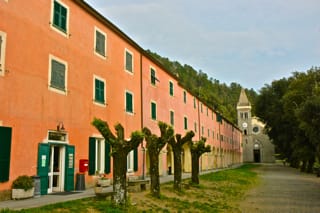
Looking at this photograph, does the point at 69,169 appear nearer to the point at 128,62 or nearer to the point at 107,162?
the point at 107,162

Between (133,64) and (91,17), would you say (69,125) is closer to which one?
(91,17)

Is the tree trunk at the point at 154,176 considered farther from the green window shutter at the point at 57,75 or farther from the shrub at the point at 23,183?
the green window shutter at the point at 57,75

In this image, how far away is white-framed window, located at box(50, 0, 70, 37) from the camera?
1537cm

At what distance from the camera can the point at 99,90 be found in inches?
739

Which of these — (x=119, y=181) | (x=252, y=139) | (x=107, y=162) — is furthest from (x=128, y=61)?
(x=252, y=139)

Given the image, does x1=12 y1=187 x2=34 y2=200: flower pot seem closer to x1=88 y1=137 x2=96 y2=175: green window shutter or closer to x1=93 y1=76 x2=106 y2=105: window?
x1=88 y1=137 x2=96 y2=175: green window shutter

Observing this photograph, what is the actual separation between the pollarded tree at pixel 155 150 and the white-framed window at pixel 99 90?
4.31 meters

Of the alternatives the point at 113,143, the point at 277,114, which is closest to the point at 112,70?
the point at 113,143

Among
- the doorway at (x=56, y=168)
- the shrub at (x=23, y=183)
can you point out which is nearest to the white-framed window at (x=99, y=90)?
the doorway at (x=56, y=168)

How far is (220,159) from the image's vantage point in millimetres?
55875

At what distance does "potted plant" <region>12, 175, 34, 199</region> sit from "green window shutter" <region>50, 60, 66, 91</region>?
4.15 metres

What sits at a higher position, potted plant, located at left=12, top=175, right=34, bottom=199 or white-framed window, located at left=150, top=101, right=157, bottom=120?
white-framed window, located at left=150, top=101, right=157, bottom=120

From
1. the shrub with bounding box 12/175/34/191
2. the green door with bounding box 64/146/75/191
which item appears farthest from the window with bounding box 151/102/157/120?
the shrub with bounding box 12/175/34/191

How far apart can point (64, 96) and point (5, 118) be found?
3.66 metres
